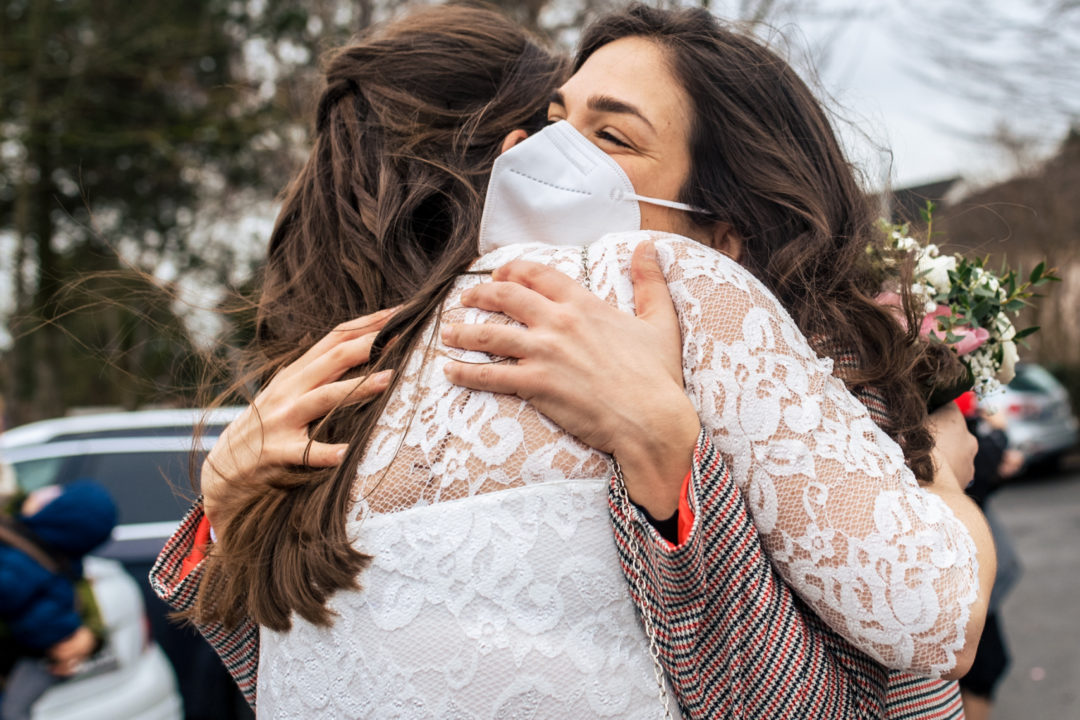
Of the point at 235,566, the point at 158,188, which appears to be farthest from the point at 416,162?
the point at 158,188

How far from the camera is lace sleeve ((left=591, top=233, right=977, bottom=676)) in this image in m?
1.15

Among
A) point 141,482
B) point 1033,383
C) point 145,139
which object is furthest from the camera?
point 1033,383

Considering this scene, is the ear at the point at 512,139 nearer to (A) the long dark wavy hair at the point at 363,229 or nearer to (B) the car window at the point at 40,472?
(A) the long dark wavy hair at the point at 363,229

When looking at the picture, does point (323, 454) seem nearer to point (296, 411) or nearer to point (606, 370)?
point (296, 411)

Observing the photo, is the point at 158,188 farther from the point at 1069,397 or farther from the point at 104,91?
the point at 1069,397

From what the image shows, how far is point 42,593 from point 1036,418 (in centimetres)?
1335

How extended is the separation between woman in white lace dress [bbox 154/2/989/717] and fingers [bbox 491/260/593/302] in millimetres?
53

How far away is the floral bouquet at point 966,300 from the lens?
1787 millimetres

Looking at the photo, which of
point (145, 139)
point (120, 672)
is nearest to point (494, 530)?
point (120, 672)

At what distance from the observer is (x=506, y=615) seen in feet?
3.93

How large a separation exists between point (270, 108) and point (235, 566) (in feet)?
28.3

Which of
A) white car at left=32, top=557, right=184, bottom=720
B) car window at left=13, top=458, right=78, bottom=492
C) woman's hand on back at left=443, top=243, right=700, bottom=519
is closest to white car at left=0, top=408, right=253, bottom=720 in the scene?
car window at left=13, top=458, right=78, bottom=492

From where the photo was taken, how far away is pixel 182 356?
1963 millimetres

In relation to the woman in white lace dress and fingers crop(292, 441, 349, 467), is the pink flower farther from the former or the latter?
fingers crop(292, 441, 349, 467)
